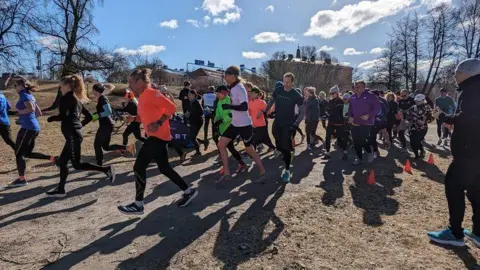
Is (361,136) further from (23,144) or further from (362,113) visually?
(23,144)

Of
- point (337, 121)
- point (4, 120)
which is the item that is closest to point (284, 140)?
point (337, 121)

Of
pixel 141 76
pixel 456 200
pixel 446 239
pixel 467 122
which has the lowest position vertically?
pixel 446 239

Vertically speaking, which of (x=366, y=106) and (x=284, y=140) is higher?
(x=366, y=106)

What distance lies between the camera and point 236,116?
19.0 ft

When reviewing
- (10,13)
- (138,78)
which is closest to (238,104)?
(138,78)

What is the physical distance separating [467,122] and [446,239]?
1.27 m

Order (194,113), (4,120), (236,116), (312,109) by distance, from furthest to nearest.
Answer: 1. (312,109)
2. (194,113)
3. (4,120)
4. (236,116)

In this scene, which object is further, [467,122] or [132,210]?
[132,210]

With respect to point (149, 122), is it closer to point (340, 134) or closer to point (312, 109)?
point (340, 134)

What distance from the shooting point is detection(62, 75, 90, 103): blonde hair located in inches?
213

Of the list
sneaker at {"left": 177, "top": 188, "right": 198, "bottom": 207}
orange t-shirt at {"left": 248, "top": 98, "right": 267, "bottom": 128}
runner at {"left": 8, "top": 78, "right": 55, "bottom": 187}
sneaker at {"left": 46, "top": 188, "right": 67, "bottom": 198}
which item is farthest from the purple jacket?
runner at {"left": 8, "top": 78, "right": 55, "bottom": 187}

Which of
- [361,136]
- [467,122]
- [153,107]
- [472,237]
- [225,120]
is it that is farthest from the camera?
[361,136]

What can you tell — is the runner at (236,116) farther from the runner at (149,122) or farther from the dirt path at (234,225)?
the runner at (149,122)

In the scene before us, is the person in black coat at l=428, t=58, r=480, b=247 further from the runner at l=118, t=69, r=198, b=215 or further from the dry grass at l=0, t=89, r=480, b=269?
the runner at l=118, t=69, r=198, b=215
